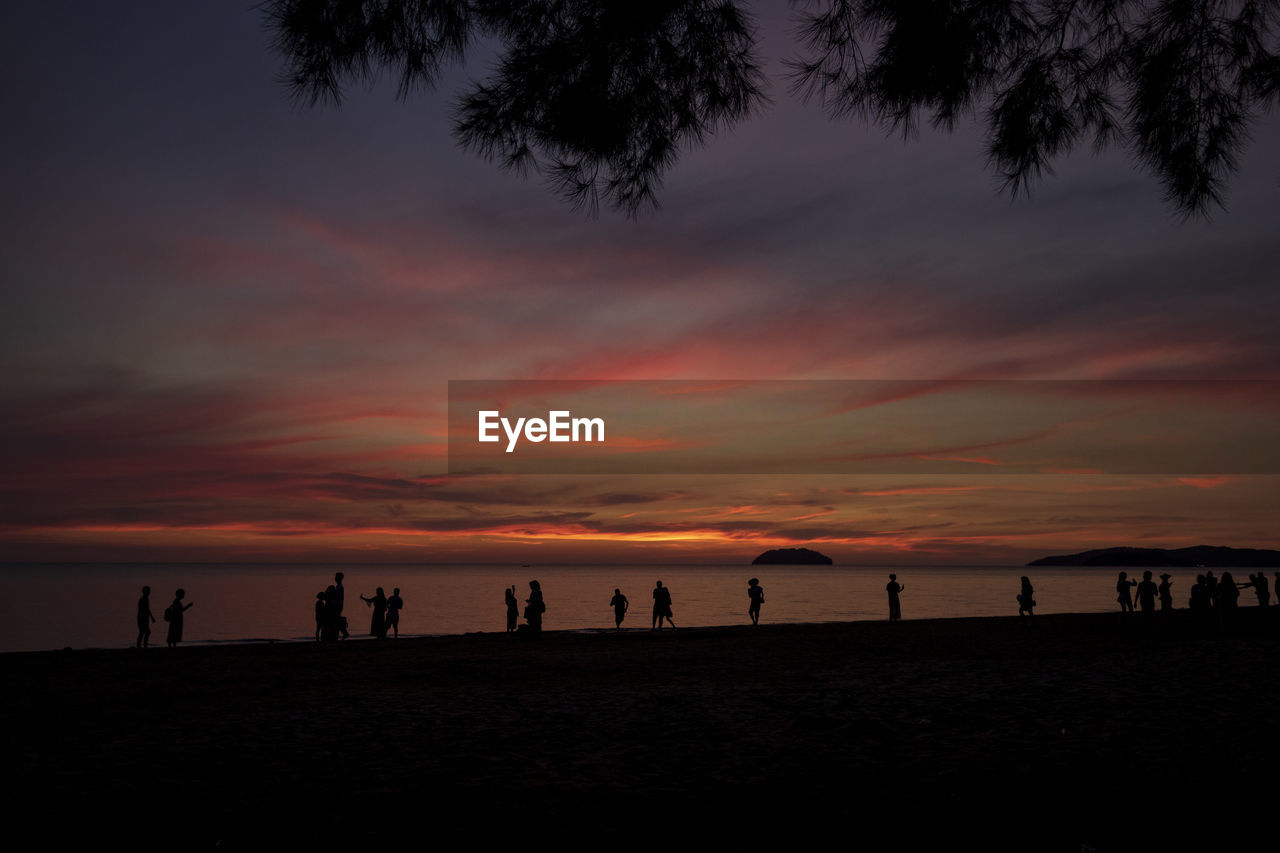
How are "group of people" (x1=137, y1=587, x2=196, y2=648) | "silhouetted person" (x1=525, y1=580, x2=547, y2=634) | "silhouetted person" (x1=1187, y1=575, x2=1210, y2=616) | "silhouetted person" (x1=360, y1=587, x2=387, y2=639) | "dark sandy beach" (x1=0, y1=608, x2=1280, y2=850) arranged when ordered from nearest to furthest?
"dark sandy beach" (x1=0, y1=608, x2=1280, y2=850) → "group of people" (x1=137, y1=587, x2=196, y2=648) → "silhouetted person" (x1=525, y1=580, x2=547, y2=634) → "silhouetted person" (x1=1187, y1=575, x2=1210, y2=616) → "silhouetted person" (x1=360, y1=587, x2=387, y2=639)

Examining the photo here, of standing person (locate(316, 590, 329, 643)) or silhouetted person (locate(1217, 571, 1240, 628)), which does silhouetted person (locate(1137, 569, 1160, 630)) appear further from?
standing person (locate(316, 590, 329, 643))

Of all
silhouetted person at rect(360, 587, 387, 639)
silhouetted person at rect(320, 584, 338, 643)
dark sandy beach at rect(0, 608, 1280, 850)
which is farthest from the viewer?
silhouetted person at rect(360, 587, 387, 639)

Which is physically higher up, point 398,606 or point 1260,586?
point 398,606

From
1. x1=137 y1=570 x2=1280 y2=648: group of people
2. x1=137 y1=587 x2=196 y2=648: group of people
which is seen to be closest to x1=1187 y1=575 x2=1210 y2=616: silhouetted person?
x1=137 y1=570 x2=1280 y2=648: group of people

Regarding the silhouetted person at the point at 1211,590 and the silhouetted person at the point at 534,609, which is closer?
the silhouetted person at the point at 534,609

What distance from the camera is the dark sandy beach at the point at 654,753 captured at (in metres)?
6.20

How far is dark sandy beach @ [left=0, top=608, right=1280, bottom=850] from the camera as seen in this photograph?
620 centimetres

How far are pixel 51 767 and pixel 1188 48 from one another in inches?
502

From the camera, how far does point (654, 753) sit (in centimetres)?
894

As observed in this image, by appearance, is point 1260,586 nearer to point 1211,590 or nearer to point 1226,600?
point 1226,600

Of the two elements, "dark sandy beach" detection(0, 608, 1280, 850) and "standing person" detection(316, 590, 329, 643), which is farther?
"standing person" detection(316, 590, 329, 643)

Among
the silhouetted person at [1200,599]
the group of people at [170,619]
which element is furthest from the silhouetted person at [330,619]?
the silhouetted person at [1200,599]

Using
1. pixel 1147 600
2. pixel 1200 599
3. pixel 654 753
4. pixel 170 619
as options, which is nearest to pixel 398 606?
pixel 170 619

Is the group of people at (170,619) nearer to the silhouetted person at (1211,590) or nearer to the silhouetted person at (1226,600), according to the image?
the silhouetted person at (1226,600)
